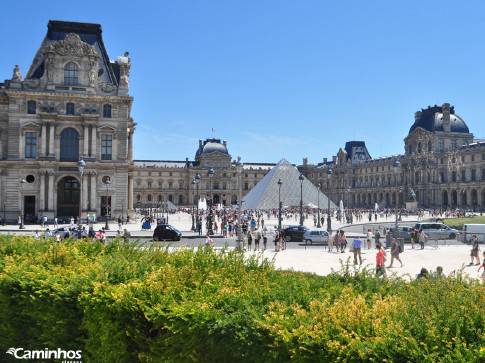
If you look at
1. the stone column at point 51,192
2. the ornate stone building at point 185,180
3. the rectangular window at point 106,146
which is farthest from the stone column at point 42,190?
the ornate stone building at point 185,180

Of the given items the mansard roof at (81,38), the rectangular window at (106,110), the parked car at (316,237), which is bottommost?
the parked car at (316,237)

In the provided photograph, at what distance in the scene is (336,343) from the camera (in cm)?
388

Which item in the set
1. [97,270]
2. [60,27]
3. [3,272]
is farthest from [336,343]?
[60,27]

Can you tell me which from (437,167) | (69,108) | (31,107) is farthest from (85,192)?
(437,167)

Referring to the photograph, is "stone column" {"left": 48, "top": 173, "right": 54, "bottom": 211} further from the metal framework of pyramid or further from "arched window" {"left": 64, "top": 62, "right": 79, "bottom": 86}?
the metal framework of pyramid

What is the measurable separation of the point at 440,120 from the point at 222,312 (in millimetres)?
89089

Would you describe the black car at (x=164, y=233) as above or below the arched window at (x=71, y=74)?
below

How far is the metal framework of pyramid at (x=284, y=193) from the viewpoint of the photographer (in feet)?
208

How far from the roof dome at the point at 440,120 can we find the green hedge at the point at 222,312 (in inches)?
3386

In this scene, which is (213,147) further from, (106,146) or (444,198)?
(106,146)

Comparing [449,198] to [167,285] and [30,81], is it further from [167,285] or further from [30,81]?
[167,285]

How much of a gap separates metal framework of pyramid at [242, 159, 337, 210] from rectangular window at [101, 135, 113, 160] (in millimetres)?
26538

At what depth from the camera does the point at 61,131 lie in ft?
126

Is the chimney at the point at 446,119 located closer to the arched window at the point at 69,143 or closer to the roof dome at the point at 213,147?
the roof dome at the point at 213,147
